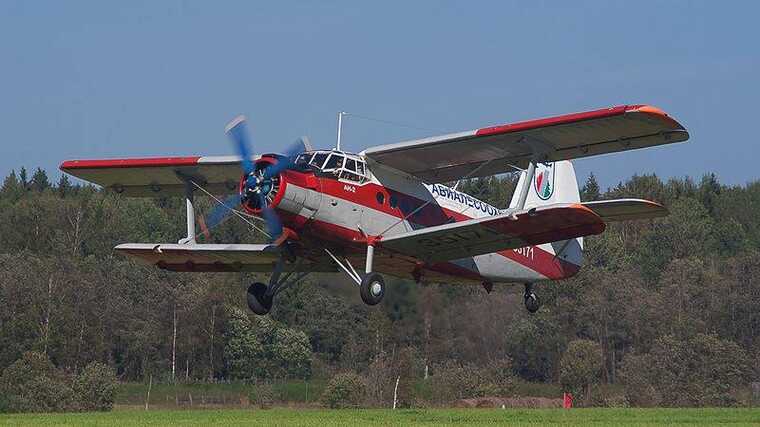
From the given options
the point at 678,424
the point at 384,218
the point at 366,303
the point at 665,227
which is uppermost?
the point at 665,227

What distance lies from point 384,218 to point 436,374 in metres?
19.2

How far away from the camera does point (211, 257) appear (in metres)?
29.6

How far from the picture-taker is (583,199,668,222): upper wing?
1086 inches

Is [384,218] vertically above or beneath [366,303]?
above

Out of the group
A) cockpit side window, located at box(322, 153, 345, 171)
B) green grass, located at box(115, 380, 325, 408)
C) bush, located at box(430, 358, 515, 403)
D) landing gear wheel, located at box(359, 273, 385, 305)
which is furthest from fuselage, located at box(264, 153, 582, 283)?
green grass, located at box(115, 380, 325, 408)

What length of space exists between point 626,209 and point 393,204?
511 centimetres

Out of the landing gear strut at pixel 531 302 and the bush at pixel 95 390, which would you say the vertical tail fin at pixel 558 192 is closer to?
the landing gear strut at pixel 531 302

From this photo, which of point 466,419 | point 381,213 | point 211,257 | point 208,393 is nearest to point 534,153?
point 381,213

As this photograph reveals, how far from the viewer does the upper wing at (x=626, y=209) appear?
90.5 ft

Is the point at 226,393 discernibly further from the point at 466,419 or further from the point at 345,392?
the point at 466,419

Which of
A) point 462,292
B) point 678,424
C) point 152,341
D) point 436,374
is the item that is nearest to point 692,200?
point 152,341

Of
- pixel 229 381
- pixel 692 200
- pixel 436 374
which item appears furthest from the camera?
pixel 692 200

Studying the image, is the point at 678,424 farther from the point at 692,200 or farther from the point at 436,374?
the point at 692,200

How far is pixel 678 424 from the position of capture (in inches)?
1093
